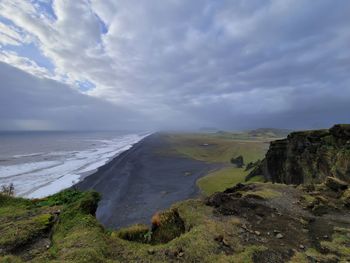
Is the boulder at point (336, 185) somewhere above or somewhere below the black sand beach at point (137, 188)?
above

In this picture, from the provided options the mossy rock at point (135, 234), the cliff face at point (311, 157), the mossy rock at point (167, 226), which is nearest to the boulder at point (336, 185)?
the cliff face at point (311, 157)

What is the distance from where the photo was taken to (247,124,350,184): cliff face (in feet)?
67.1

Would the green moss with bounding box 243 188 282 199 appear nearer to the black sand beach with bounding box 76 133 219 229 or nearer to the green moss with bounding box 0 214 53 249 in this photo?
the green moss with bounding box 0 214 53 249

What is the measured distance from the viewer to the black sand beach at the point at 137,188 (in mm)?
25930

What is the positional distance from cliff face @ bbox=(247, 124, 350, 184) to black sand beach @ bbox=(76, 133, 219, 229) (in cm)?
1407

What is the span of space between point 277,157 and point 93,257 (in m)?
33.5

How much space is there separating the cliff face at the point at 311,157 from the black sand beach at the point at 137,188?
14.1 metres

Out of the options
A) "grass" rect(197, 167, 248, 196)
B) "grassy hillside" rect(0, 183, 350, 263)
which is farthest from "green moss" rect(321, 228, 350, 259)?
"grass" rect(197, 167, 248, 196)

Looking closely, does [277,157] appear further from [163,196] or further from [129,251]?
[129,251]

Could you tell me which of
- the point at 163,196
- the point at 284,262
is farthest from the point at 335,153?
the point at 163,196

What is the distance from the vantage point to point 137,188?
36500 millimetres

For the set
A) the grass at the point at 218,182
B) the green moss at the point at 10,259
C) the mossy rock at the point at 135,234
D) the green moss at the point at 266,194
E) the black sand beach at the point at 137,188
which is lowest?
the black sand beach at the point at 137,188

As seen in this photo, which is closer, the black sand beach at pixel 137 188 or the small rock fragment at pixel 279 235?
the small rock fragment at pixel 279 235

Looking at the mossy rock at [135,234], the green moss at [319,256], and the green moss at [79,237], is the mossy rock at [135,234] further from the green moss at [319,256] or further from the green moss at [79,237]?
the green moss at [319,256]
